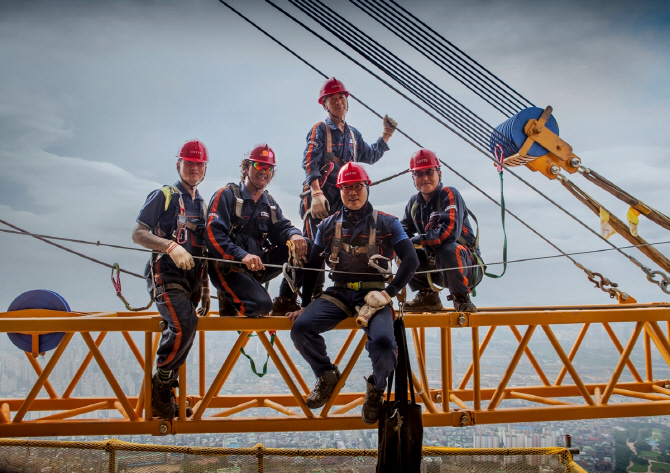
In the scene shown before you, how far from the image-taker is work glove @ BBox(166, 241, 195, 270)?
4.60m

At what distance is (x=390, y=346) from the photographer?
435cm

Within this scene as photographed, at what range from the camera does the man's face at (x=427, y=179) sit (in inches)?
229

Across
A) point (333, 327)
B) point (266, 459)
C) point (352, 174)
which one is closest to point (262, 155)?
point (352, 174)

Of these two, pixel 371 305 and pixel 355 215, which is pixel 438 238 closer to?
pixel 355 215

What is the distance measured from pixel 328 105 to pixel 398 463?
3992 mm

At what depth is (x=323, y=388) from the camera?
4758mm

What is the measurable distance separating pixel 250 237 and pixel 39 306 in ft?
10.1

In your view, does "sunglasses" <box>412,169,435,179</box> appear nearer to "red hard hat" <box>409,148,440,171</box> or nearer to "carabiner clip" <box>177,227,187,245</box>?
"red hard hat" <box>409,148,440,171</box>

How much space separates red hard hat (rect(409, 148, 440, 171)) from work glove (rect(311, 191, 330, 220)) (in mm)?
1184

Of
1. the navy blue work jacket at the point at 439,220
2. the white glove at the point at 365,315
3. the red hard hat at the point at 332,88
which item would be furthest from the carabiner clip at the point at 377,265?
the red hard hat at the point at 332,88

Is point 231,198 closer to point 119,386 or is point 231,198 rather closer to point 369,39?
point 119,386

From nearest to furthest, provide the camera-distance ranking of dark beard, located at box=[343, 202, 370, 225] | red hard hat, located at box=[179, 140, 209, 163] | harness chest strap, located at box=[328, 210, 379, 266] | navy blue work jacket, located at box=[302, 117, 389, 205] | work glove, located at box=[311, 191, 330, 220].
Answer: harness chest strap, located at box=[328, 210, 379, 266] → dark beard, located at box=[343, 202, 370, 225] → red hard hat, located at box=[179, 140, 209, 163] → work glove, located at box=[311, 191, 330, 220] → navy blue work jacket, located at box=[302, 117, 389, 205]

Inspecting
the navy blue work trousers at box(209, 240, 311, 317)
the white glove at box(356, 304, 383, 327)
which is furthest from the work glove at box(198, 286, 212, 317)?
the white glove at box(356, 304, 383, 327)

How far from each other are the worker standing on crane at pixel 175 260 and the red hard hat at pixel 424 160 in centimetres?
239
